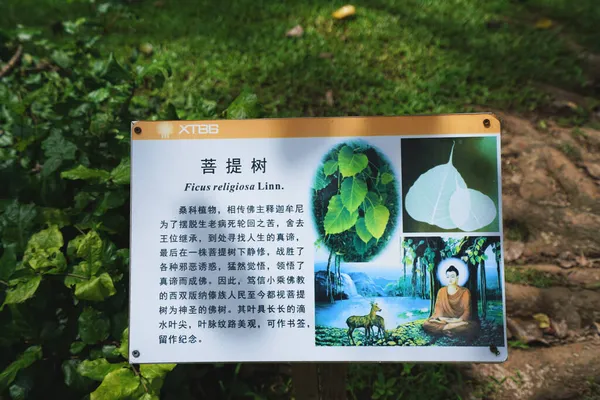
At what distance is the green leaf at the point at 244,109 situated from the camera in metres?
1.71

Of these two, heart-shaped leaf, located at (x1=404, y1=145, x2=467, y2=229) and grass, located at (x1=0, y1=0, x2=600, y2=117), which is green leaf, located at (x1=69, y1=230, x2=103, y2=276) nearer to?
heart-shaped leaf, located at (x1=404, y1=145, x2=467, y2=229)

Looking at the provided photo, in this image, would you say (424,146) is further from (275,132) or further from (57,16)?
(57,16)

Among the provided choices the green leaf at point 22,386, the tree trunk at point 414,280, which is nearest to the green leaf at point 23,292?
the green leaf at point 22,386

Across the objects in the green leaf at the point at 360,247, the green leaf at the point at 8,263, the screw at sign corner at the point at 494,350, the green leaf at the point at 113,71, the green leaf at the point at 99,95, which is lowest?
the screw at sign corner at the point at 494,350

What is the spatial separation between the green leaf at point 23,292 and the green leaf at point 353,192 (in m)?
0.96

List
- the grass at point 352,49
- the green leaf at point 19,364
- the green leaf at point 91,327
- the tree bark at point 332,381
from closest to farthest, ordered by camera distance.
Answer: the green leaf at point 19,364 → the green leaf at point 91,327 → the tree bark at point 332,381 → the grass at point 352,49

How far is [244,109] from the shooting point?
1.72 m

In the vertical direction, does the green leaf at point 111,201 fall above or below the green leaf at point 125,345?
above

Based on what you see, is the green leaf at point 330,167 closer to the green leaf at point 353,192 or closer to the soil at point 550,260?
the green leaf at point 353,192

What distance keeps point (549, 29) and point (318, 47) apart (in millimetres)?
1618

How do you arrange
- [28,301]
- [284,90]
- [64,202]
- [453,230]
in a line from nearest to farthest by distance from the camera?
[453,230]
[28,301]
[64,202]
[284,90]

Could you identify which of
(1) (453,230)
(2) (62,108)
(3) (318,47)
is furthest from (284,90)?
(1) (453,230)

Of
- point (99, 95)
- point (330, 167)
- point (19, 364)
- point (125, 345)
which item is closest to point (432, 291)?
point (330, 167)

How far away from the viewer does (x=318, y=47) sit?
3.43m
